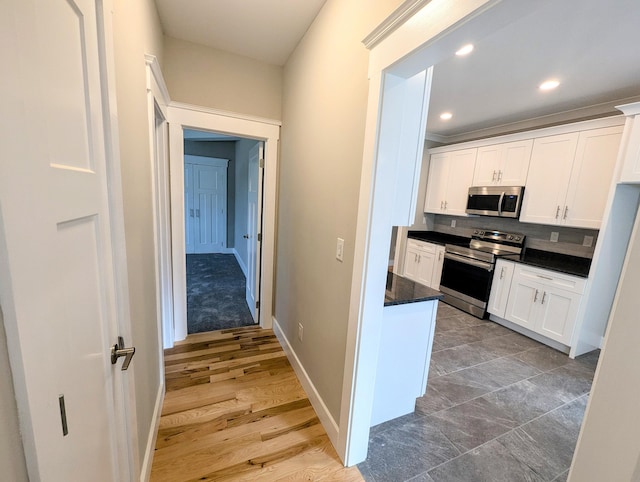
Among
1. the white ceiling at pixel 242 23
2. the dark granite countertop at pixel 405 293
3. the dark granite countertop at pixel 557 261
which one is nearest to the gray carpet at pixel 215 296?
the dark granite countertop at pixel 405 293

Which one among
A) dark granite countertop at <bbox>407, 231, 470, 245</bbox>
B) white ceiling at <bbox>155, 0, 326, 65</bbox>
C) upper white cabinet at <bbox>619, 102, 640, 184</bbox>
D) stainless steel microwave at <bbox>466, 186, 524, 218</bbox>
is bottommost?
dark granite countertop at <bbox>407, 231, 470, 245</bbox>

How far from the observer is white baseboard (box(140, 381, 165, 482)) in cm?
130

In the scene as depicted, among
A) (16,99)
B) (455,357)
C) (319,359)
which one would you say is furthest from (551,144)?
(16,99)

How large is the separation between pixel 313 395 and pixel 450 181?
3982 mm

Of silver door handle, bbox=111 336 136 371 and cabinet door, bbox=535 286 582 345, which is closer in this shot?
silver door handle, bbox=111 336 136 371

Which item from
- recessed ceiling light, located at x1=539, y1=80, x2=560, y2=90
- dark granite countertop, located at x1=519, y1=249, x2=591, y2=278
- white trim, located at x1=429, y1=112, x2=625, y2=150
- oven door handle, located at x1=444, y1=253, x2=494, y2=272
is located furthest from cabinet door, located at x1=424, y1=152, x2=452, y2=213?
recessed ceiling light, located at x1=539, y1=80, x2=560, y2=90

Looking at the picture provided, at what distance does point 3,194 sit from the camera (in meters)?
0.37

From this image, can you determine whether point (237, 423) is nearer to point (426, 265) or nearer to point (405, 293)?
point (405, 293)

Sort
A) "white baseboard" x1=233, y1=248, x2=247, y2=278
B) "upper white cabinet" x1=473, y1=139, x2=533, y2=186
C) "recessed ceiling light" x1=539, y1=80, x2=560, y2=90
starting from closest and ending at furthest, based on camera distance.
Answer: "recessed ceiling light" x1=539, y1=80, x2=560, y2=90, "upper white cabinet" x1=473, y1=139, x2=533, y2=186, "white baseboard" x1=233, y1=248, x2=247, y2=278

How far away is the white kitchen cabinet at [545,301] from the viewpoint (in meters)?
2.73

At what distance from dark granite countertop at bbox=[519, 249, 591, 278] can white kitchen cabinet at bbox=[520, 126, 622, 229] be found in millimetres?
467

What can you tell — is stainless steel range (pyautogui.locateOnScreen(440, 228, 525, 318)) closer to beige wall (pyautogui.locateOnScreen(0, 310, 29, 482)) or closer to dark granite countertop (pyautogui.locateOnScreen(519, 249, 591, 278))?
dark granite countertop (pyautogui.locateOnScreen(519, 249, 591, 278))

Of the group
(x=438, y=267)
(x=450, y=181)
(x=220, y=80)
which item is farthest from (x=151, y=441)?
(x=450, y=181)

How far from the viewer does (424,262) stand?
4434 mm
